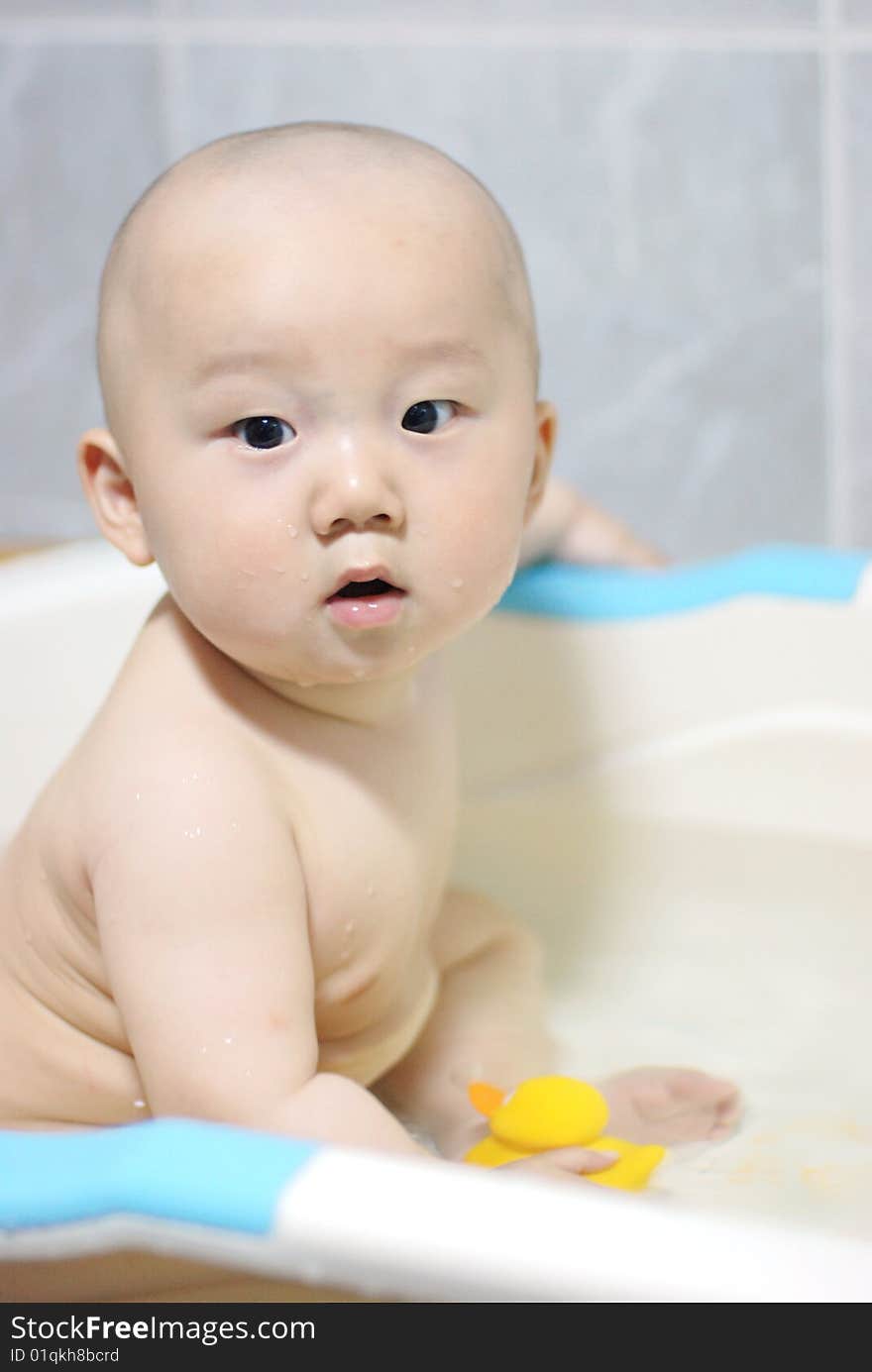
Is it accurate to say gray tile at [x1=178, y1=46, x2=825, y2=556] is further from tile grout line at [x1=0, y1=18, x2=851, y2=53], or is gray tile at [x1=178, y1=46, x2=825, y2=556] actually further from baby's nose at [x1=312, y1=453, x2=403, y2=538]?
baby's nose at [x1=312, y1=453, x2=403, y2=538]

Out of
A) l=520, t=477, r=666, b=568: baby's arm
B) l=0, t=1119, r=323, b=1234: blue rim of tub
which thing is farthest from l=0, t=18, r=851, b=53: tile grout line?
l=0, t=1119, r=323, b=1234: blue rim of tub

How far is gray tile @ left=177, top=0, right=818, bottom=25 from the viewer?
4.73ft

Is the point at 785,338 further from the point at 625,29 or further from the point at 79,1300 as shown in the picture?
the point at 79,1300

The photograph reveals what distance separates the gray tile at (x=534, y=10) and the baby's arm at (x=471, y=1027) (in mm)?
755

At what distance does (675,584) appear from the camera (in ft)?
3.89

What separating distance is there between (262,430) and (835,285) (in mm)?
876

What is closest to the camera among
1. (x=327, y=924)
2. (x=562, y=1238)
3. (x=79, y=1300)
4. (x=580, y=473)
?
(x=562, y=1238)

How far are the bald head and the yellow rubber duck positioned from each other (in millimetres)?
345

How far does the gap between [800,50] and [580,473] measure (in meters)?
0.39

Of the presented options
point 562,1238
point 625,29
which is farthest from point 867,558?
point 562,1238

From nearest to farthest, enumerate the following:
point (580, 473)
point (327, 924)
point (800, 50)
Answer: point (327, 924), point (800, 50), point (580, 473)

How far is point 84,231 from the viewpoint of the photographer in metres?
1.76

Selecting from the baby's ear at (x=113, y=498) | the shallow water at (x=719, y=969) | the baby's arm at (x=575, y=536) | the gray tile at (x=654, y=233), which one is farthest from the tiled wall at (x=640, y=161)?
the baby's ear at (x=113, y=498)

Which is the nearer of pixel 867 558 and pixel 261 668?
A: pixel 261 668
